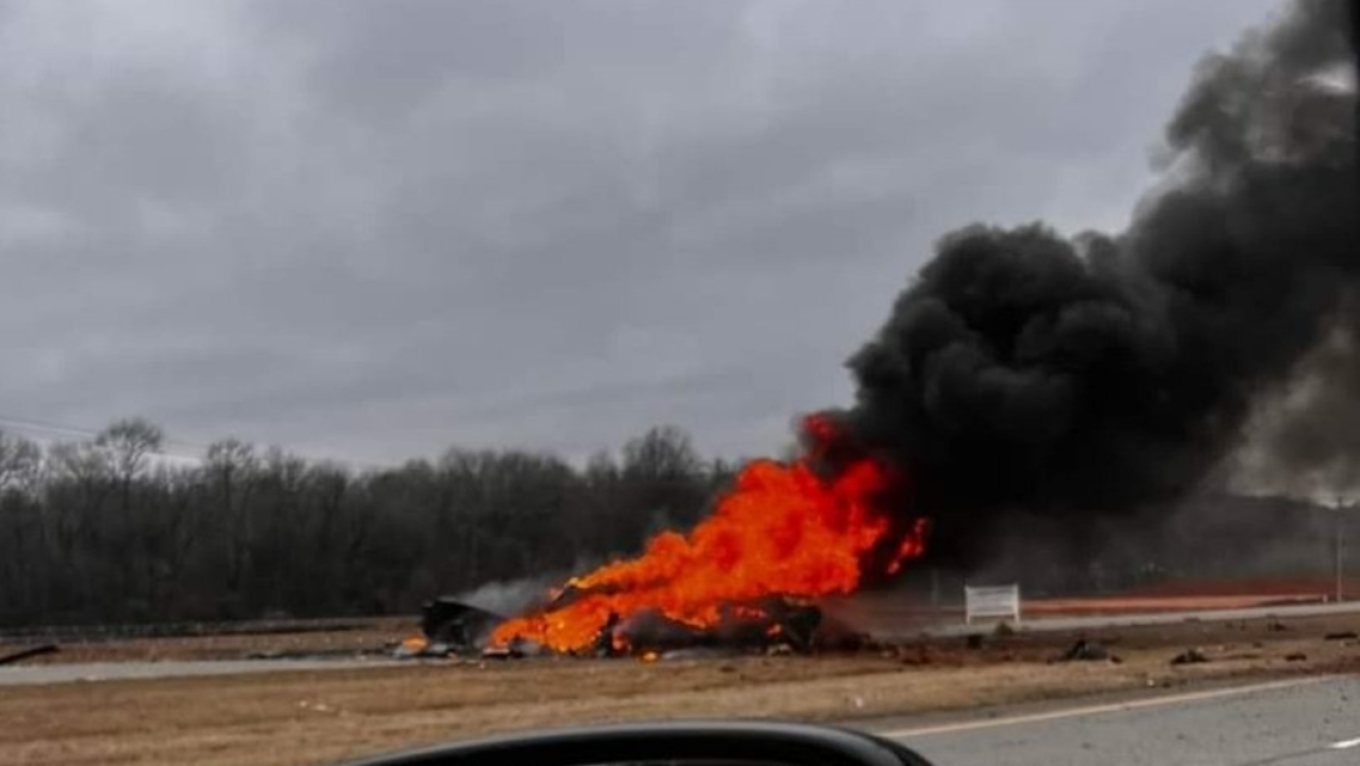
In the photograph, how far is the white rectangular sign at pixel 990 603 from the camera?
46.1 meters

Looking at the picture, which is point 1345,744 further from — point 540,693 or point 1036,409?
point 1036,409

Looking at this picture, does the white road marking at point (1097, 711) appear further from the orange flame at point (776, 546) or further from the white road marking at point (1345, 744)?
the orange flame at point (776, 546)

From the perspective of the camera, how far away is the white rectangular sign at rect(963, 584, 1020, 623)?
151ft

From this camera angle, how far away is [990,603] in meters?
46.2

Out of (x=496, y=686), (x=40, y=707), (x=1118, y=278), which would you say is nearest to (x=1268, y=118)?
(x=1118, y=278)

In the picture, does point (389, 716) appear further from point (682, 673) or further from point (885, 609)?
point (885, 609)

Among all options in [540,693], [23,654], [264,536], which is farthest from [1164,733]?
[264,536]

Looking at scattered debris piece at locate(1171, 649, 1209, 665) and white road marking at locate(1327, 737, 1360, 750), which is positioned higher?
scattered debris piece at locate(1171, 649, 1209, 665)

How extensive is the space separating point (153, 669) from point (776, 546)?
15.2 meters

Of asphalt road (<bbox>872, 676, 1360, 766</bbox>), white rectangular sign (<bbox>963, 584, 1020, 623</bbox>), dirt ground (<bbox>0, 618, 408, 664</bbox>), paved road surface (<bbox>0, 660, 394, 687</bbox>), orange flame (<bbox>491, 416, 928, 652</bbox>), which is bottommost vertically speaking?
paved road surface (<bbox>0, 660, 394, 687</bbox>)

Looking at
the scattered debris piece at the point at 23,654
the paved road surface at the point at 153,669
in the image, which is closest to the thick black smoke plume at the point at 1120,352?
the paved road surface at the point at 153,669

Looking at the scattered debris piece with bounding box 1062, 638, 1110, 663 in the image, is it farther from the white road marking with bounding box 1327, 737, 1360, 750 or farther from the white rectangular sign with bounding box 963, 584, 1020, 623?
the white road marking with bounding box 1327, 737, 1360, 750

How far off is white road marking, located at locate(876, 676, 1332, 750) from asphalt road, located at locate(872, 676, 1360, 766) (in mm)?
10

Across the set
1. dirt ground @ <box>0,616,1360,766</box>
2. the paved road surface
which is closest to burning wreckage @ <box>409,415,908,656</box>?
dirt ground @ <box>0,616,1360,766</box>
